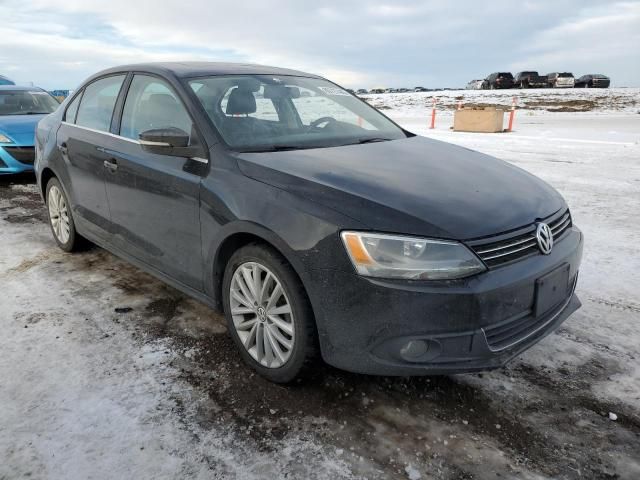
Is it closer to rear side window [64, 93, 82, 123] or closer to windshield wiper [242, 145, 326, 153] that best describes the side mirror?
windshield wiper [242, 145, 326, 153]

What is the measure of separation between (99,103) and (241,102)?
151cm

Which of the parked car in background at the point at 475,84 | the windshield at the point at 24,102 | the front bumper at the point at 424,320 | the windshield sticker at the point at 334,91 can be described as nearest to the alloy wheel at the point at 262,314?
the front bumper at the point at 424,320

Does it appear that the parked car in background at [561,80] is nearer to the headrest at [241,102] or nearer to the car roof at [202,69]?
the car roof at [202,69]

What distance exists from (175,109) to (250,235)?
1.08 meters

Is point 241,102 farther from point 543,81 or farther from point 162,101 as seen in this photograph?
point 543,81

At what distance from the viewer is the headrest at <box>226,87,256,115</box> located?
3035mm

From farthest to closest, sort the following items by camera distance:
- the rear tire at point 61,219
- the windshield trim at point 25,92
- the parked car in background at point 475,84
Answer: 1. the parked car in background at point 475,84
2. the windshield trim at point 25,92
3. the rear tire at point 61,219

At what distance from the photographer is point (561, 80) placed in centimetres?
4838

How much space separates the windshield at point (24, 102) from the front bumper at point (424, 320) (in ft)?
27.1

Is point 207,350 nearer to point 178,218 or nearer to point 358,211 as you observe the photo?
point 178,218

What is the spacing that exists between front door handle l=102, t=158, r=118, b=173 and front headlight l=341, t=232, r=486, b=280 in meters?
2.16

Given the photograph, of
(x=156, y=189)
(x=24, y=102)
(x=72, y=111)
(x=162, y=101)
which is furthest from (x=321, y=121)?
(x=24, y=102)

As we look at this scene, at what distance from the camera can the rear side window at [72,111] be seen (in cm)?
428

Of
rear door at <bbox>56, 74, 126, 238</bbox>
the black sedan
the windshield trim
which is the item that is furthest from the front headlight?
the windshield trim
